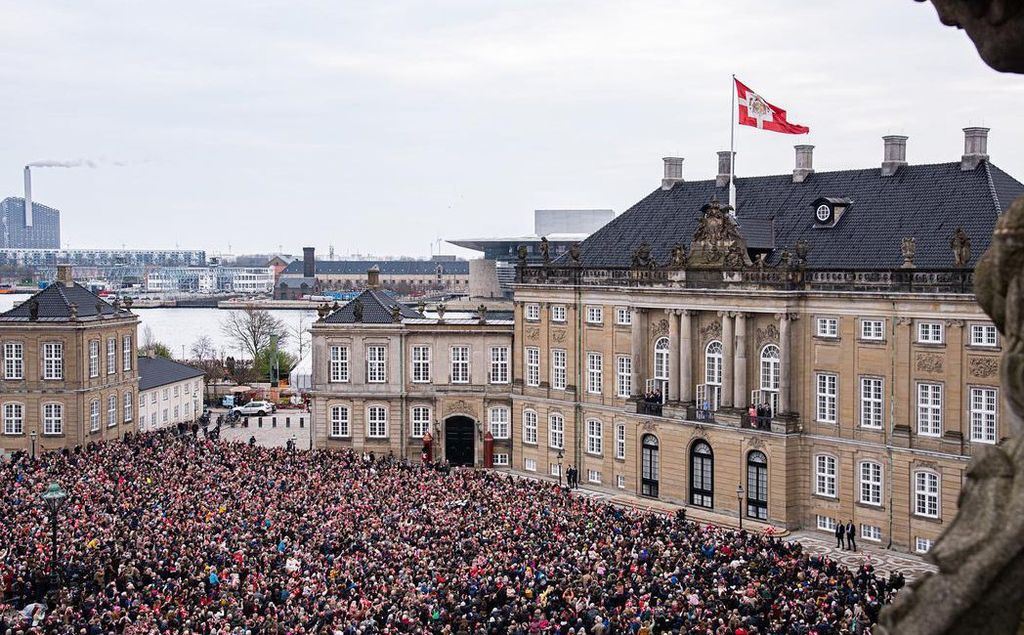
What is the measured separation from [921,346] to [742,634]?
21191mm

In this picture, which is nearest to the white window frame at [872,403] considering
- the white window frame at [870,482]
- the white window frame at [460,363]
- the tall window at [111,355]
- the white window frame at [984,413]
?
the white window frame at [870,482]

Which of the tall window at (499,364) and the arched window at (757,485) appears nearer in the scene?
the arched window at (757,485)

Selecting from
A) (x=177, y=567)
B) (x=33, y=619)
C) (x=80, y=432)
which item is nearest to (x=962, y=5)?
(x=33, y=619)

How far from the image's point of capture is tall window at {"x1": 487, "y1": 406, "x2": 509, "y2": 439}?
219 ft

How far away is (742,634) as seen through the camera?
28.7 metres

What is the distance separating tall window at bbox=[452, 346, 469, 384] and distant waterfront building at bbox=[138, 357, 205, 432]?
22374 millimetres

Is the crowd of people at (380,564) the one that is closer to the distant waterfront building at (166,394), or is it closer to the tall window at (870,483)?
the tall window at (870,483)

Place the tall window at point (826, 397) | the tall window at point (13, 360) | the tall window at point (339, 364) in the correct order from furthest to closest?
the tall window at point (13, 360), the tall window at point (339, 364), the tall window at point (826, 397)

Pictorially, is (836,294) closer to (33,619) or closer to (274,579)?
(274,579)

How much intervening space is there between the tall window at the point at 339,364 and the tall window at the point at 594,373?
14478mm

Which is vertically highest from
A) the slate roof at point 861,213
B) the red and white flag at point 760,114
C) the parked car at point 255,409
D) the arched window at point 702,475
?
the red and white flag at point 760,114

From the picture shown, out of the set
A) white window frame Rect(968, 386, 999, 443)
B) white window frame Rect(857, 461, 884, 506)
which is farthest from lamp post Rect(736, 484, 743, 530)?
white window frame Rect(968, 386, 999, 443)

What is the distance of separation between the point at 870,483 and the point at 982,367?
6826 mm

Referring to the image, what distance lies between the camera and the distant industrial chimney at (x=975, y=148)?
49719mm
